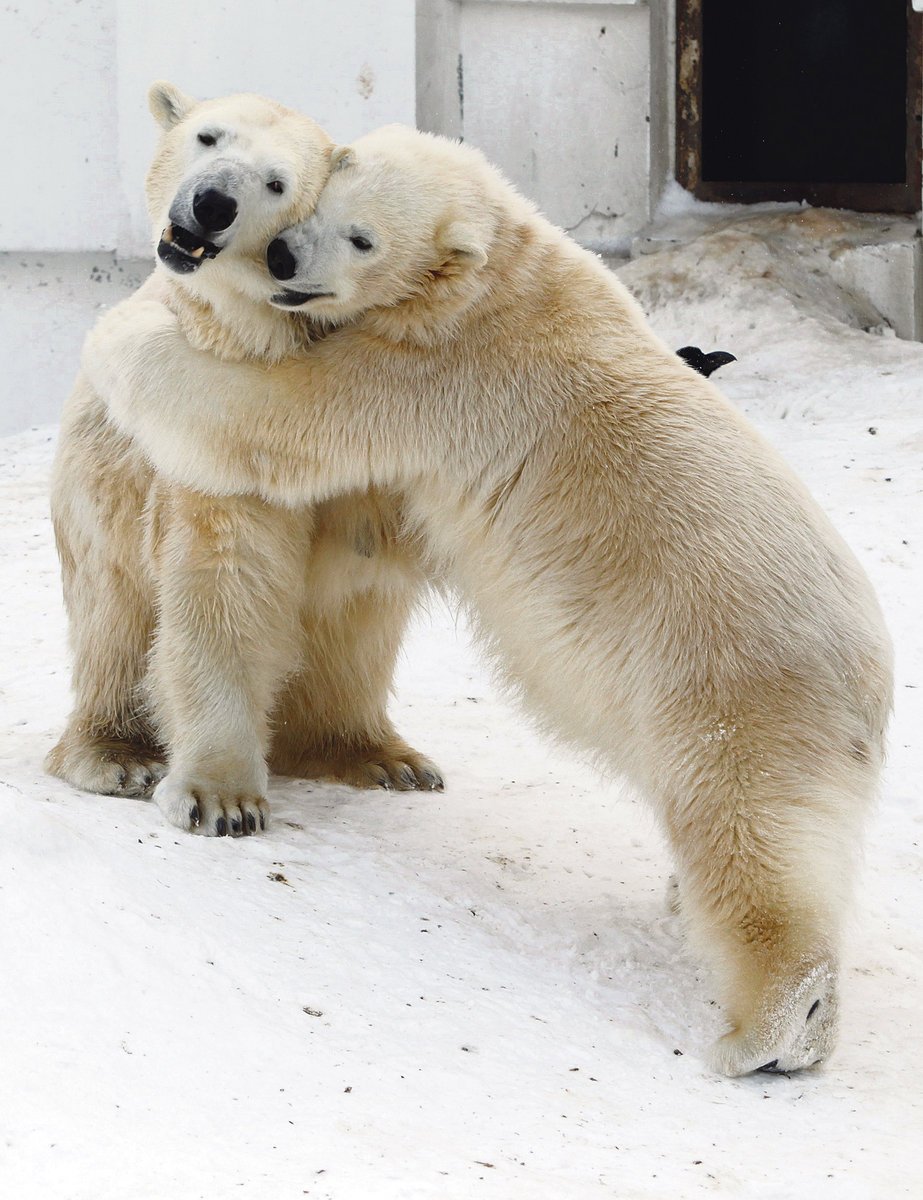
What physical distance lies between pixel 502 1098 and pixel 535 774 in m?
1.62

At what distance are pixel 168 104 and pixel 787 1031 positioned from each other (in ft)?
6.24

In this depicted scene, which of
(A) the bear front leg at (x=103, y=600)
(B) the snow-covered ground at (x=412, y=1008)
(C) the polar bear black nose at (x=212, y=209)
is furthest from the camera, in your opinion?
(A) the bear front leg at (x=103, y=600)

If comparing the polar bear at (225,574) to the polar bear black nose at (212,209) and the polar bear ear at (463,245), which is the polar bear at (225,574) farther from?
the polar bear ear at (463,245)

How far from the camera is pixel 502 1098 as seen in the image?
1.79m

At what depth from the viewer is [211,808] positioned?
2604 mm

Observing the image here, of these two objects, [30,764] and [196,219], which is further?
[30,764]

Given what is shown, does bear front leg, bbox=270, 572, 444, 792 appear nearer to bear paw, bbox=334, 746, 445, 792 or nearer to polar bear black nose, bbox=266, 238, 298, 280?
bear paw, bbox=334, 746, 445, 792

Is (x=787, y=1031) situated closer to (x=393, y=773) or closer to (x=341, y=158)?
(x=393, y=773)

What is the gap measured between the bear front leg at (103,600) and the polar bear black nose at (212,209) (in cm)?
62

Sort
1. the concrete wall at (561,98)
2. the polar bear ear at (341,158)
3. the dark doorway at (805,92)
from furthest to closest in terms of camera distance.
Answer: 1. the dark doorway at (805,92)
2. the concrete wall at (561,98)
3. the polar bear ear at (341,158)

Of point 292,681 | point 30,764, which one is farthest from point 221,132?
point 30,764

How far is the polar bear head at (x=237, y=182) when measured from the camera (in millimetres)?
2371

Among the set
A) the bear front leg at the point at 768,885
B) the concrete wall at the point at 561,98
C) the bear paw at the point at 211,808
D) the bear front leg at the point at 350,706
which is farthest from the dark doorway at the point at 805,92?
the bear front leg at the point at 768,885

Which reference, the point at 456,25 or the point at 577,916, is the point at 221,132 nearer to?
the point at 577,916
